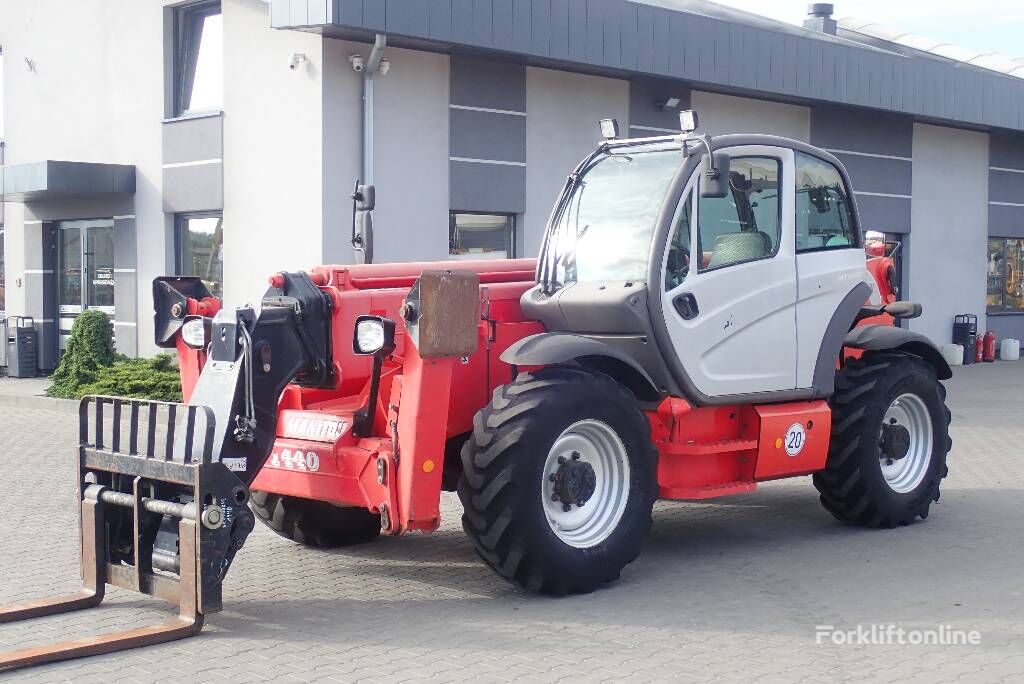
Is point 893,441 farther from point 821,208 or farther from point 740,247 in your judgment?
point 740,247

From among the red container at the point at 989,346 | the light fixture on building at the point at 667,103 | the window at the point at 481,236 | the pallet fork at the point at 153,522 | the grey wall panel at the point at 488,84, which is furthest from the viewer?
the red container at the point at 989,346

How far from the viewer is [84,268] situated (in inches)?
806

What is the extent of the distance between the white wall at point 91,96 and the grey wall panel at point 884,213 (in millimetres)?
12134

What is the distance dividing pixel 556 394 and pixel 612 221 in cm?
152

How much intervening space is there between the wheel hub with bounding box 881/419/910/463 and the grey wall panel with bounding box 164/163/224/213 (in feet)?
34.8

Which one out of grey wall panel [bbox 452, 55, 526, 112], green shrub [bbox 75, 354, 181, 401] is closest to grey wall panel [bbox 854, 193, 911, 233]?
grey wall panel [bbox 452, 55, 526, 112]

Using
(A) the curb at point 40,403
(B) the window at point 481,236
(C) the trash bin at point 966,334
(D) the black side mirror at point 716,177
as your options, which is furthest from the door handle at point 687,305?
(C) the trash bin at point 966,334

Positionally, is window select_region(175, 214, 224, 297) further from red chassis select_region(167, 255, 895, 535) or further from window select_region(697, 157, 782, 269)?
window select_region(697, 157, 782, 269)

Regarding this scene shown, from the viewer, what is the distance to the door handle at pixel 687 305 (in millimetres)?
7930

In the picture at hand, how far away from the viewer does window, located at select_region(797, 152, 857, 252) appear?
8.79 m

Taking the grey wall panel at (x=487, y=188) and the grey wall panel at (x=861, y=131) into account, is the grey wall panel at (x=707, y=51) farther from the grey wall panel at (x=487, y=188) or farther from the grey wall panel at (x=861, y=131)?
the grey wall panel at (x=487, y=188)

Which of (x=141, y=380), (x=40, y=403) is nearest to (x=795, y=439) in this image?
(x=141, y=380)

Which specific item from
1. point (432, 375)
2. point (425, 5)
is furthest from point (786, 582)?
point (425, 5)

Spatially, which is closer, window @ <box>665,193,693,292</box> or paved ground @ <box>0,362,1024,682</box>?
paved ground @ <box>0,362,1024,682</box>
